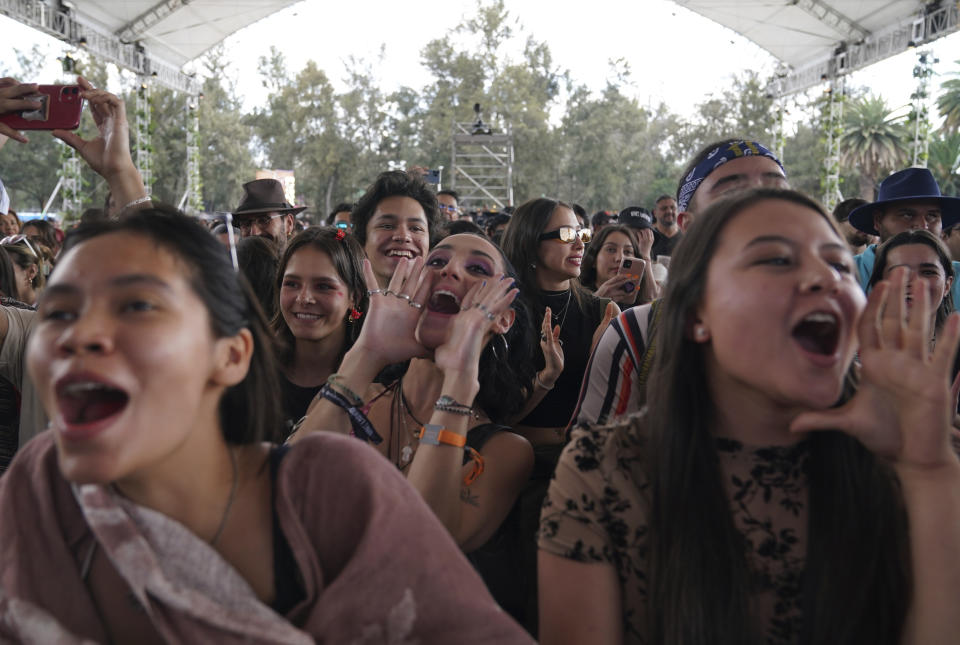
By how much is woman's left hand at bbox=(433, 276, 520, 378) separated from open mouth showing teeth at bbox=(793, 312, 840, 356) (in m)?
0.91

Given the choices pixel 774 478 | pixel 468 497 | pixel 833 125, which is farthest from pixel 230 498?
pixel 833 125

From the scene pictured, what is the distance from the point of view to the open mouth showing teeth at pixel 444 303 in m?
2.67

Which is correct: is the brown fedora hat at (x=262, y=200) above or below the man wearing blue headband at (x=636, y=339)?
above

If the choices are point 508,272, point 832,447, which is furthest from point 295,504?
point 508,272

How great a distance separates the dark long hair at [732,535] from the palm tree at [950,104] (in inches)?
1749

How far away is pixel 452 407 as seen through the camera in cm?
210

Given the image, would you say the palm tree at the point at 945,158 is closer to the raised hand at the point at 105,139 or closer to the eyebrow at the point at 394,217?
the eyebrow at the point at 394,217

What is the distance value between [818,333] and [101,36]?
13047mm

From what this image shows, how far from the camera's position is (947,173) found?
116 feet

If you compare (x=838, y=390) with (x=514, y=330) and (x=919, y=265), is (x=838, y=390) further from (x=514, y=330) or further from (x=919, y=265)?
(x=919, y=265)

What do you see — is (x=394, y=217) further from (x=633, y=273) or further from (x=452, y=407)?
(x=452, y=407)

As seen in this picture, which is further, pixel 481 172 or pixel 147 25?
pixel 481 172

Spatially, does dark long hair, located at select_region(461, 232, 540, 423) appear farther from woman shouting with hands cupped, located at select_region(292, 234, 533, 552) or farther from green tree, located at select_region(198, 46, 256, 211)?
green tree, located at select_region(198, 46, 256, 211)

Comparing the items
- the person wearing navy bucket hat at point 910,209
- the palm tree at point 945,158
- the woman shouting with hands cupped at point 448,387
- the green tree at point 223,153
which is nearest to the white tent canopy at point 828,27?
the person wearing navy bucket hat at point 910,209
